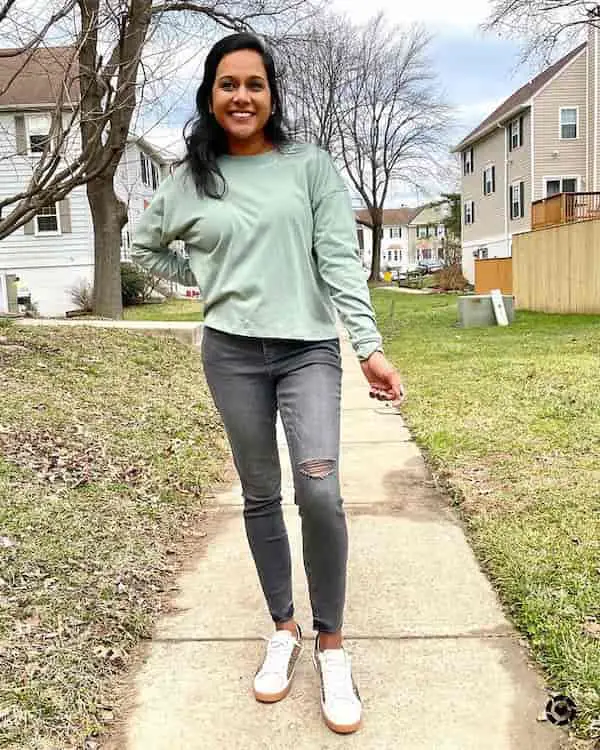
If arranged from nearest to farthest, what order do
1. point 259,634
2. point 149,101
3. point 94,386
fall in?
point 259,634, point 94,386, point 149,101

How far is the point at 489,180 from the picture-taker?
1335 inches

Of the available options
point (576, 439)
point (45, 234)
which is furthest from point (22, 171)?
point (576, 439)

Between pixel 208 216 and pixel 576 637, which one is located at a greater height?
pixel 208 216

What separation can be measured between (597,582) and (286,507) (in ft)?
5.88

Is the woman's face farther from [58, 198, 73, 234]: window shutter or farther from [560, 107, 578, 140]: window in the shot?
[560, 107, 578, 140]: window

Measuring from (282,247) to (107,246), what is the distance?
42.3 ft

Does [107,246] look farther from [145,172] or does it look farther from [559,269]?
[145,172]

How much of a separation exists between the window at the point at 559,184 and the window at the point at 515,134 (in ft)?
6.95

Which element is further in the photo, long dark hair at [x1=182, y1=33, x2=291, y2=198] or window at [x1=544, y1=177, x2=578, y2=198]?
window at [x1=544, y1=177, x2=578, y2=198]

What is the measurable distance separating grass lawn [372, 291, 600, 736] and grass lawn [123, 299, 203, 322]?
9.87 metres

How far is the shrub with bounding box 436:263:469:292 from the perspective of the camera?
108 feet

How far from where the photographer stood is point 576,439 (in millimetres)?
5324

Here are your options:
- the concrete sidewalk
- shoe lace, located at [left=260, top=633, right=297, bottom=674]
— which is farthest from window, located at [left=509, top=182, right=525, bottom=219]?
shoe lace, located at [left=260, top=633, right=297, bottom=674]

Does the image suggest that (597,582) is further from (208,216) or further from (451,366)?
(451,366)
